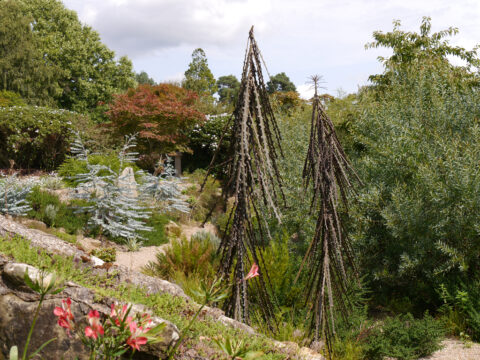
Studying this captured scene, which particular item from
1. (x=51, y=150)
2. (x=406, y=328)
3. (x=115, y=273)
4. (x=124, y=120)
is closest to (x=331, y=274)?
(x=406, y=328)

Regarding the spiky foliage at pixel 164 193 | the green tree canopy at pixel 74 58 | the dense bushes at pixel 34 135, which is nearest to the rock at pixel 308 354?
the spiky foliage at pixel 164 193

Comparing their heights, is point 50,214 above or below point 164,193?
below

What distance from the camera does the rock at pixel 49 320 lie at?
2514mm

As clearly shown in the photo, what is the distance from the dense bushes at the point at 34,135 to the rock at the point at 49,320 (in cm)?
1164

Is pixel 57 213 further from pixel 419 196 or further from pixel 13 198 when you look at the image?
pixel 419 196

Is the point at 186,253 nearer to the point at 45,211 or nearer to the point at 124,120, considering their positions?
the point at 45,211

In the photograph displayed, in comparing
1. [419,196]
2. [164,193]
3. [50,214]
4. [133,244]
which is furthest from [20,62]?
[419,196]

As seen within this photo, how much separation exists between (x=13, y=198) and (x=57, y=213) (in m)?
0.80

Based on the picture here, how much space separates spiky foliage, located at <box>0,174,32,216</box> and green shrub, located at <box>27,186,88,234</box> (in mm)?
123

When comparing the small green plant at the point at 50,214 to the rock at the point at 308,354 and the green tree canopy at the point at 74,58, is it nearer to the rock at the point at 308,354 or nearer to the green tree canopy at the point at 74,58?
the rock at the point at 308,354

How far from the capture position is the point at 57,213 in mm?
7363

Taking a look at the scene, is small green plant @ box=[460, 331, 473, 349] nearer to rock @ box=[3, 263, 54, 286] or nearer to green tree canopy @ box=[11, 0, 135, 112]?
rock @ box=[3, 263, 54, 286]

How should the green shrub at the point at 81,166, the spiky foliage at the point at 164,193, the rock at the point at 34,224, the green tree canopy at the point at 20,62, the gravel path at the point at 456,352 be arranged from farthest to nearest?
1. the green tree canopy at the point at 20,62
2. the spiky foliage at the point at 164,193
3. the green shrub at the point at 81,166
4. the rock at the point at 34,224
5. the gravel path at the point at 456,352

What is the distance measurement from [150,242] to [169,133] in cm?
674
